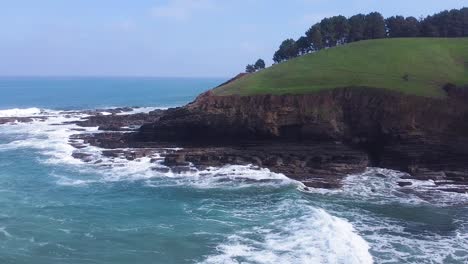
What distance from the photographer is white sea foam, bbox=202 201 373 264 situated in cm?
2147

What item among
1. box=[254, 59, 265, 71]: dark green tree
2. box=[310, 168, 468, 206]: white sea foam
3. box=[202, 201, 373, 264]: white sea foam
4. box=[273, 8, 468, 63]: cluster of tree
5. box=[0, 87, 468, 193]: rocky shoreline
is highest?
box=[273, 8, 468, 63]: cluster of tree

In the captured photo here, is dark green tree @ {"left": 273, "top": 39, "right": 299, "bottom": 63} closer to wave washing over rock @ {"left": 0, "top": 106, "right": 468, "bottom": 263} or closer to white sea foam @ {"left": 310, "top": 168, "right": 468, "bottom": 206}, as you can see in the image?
wave washing over rock @ {"left": 0, "top": 106, "right": 468, "bottom": 263}

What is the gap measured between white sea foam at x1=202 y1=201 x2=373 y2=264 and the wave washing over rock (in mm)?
40

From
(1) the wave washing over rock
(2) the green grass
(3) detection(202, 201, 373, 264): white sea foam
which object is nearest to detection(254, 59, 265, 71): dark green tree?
(2) the green grass

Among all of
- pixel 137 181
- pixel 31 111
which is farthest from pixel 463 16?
pixel 31 111

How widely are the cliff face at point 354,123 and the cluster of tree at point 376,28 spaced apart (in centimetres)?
3977

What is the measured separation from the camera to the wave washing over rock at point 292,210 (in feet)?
73.0

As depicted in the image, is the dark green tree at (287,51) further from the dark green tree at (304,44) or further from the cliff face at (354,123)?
the cliff face at (354,123)

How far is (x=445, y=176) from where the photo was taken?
3444 cm

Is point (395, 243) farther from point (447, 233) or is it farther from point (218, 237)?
point (218, 237)

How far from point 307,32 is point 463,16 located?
890 inches

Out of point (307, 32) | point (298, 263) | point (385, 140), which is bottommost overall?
point (298, 263)

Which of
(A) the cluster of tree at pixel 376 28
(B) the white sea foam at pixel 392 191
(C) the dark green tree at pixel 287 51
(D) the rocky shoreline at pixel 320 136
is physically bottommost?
(B) the white sea foam at pixel 392 191

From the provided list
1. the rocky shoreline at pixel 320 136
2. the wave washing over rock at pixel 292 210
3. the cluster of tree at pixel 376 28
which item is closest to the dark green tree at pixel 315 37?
the cluster of tree at pixel 376 28
